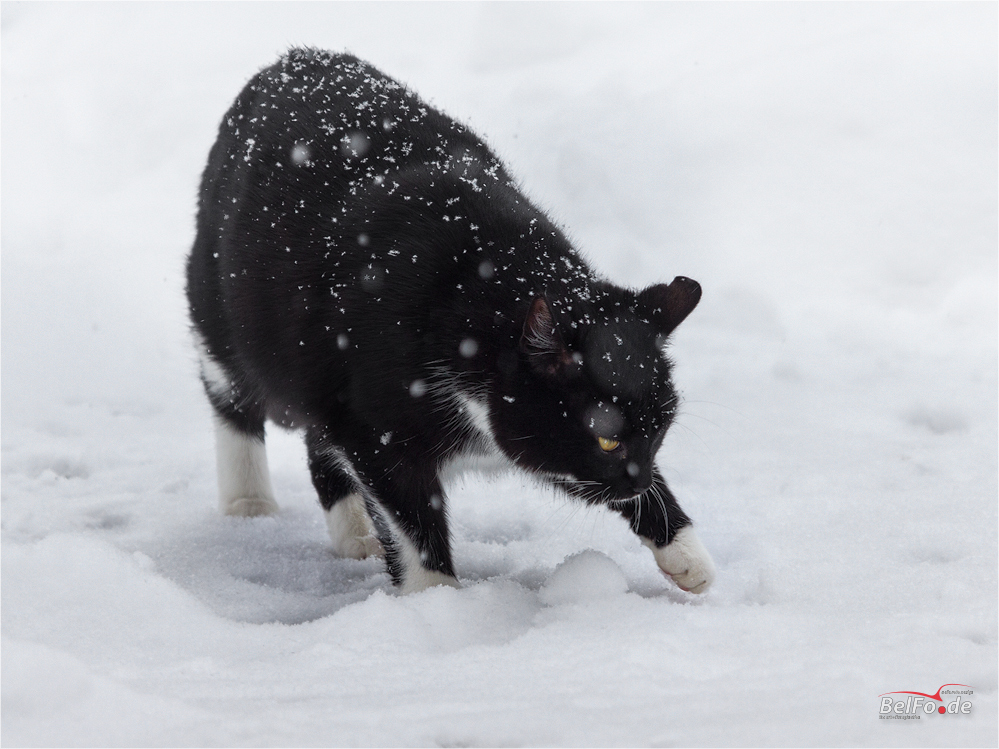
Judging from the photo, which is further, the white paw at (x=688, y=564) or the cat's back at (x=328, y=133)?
the cat's back at (x=328, y=133)

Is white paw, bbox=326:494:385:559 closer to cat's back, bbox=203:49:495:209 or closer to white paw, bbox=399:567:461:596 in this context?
white paw, bbox=399:567:461:596

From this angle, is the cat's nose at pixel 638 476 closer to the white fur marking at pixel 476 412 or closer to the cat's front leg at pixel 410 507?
the white fur marking at pixel 476 412

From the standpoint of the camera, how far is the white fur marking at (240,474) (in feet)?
12.4

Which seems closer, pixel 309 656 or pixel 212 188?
pixel 309 656

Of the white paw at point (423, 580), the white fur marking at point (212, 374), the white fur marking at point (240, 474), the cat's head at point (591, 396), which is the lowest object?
the white paw at point (423, 580)

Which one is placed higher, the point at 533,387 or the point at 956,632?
the point at 533,387

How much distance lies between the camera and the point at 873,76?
21.7 feet

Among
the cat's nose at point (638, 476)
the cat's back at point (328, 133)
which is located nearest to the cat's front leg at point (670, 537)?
the cat's nose at point (638, 476)

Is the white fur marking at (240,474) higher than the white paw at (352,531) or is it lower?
higher

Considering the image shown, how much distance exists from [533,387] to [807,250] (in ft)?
12.6

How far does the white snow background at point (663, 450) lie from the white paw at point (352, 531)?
10 cm

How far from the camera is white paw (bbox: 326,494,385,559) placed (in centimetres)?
349

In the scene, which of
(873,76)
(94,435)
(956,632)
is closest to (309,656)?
(956,632)

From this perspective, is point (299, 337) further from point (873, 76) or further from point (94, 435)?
point (873, 76)
